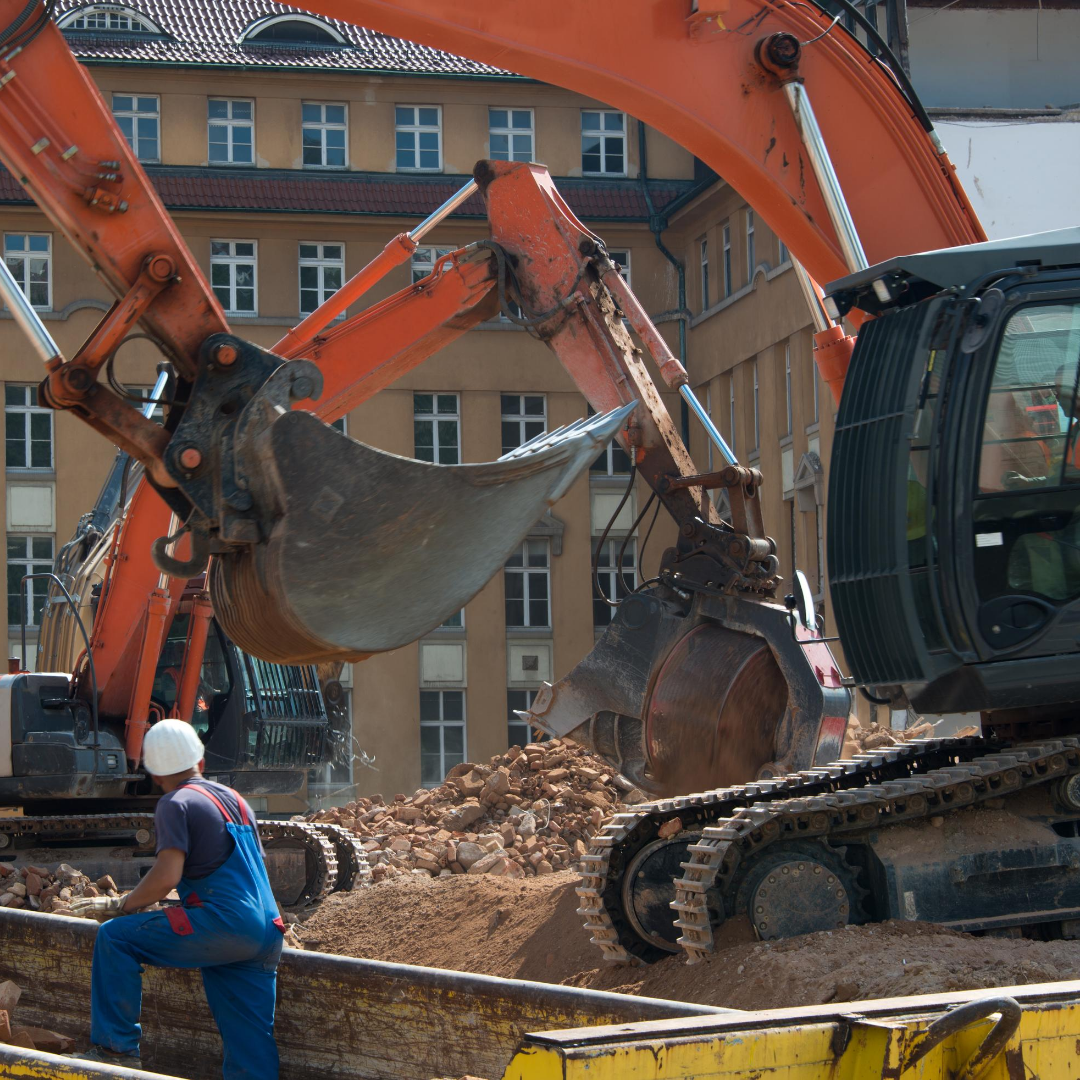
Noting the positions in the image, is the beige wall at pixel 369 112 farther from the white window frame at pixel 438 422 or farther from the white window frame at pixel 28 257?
the white window frame at pixel 438 422

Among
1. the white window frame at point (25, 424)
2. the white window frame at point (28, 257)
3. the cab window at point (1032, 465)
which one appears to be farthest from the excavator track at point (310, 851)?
the white window frame at point (28, 257)

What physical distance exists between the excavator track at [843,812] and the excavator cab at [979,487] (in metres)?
0.36

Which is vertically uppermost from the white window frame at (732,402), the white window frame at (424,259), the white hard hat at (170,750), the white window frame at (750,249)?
the white window frame at (424,259)

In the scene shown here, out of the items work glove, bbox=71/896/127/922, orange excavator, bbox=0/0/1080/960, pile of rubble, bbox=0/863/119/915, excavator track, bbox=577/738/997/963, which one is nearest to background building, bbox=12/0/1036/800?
pile of rubble, bbox=0/863/119/915

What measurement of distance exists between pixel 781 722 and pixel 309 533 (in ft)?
14.1

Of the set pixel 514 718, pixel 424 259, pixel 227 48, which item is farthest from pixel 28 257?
pixel 514 718

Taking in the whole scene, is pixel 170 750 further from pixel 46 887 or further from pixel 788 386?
pixel 788 386

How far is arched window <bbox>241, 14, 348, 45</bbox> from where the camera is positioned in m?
32.3

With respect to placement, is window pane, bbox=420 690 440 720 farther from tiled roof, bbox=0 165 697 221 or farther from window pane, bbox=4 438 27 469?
tiled roof, bbox=0 165 697 221

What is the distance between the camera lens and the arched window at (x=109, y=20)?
31.9 meters

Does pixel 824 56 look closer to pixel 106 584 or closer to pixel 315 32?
pixel 106 584

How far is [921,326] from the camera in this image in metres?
6.49

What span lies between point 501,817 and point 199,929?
9086 millimetres

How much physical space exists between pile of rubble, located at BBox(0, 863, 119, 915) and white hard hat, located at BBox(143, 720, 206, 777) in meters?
5.76
